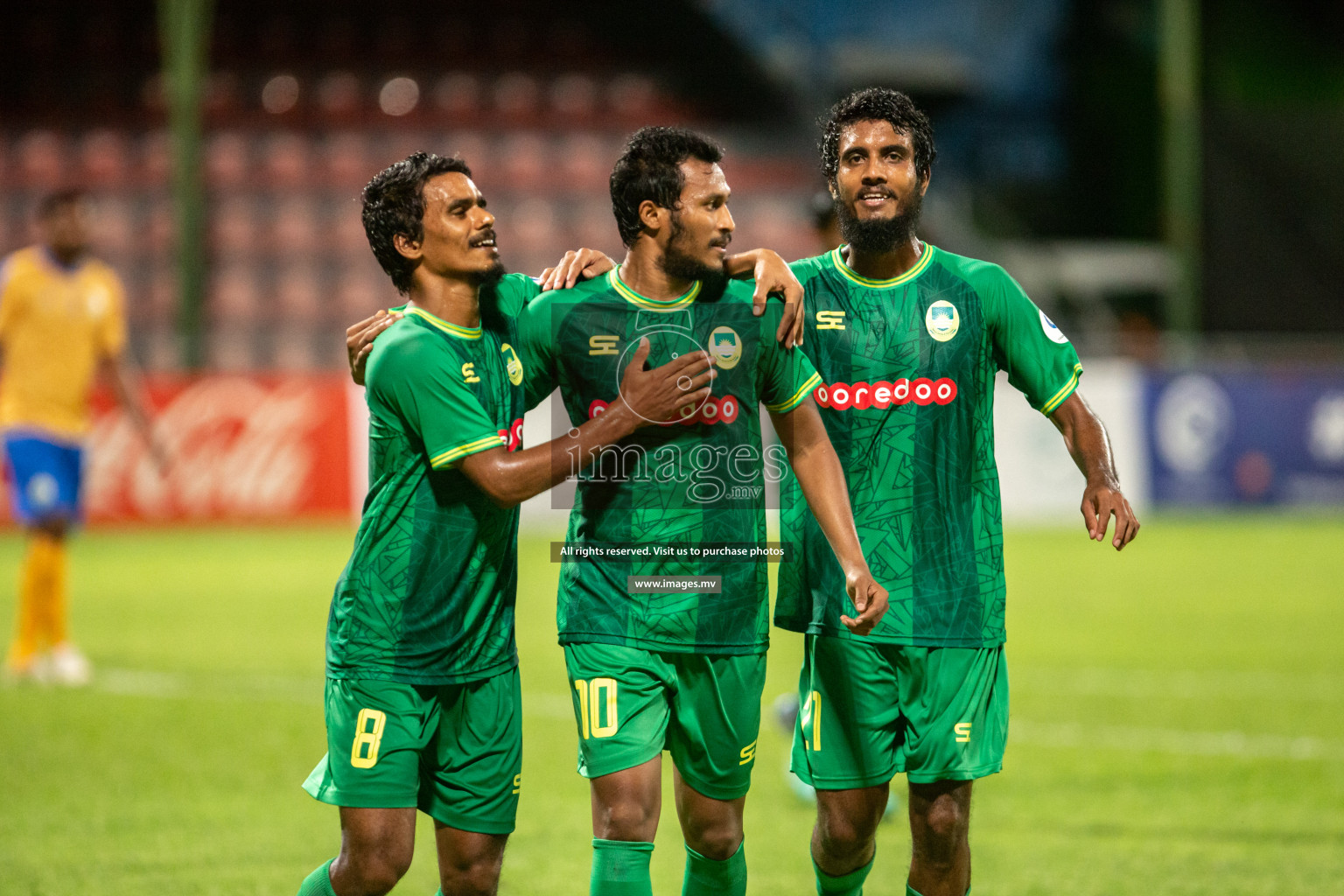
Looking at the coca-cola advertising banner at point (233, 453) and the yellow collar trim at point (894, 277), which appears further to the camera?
the coca-cola advertising banner at point (233, 453)

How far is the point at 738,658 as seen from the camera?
13.3 ft

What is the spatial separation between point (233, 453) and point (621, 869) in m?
13.6

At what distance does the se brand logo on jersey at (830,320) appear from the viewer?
4277 millimetres

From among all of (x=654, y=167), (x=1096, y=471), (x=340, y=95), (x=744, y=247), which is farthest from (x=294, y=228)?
(x=1096, y=471)

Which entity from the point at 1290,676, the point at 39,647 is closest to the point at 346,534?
the point at 39,647

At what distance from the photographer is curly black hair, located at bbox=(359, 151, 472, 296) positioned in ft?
13.0

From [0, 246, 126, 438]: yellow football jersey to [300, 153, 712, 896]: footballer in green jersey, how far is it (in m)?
5.86

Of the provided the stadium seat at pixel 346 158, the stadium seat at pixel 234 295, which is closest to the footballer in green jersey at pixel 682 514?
the stadium seat at pixel 234 295

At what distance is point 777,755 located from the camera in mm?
7406

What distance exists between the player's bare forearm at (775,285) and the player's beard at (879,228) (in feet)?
0.66

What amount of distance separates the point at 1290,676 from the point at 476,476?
22.1 feet

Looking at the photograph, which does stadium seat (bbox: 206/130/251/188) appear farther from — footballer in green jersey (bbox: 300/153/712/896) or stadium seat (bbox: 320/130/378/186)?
footballer in green jersey (bbox: 300/153/712/896)

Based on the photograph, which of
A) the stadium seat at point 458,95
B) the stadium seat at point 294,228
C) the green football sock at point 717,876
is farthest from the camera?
the stadium seat at point 458,95

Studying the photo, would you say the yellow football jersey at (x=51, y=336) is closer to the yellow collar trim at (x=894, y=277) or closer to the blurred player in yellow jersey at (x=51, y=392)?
the blurred player in yellow jersey at (x=51, y=392)
